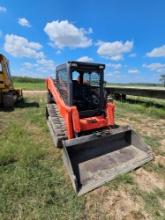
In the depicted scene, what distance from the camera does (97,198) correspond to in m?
2.31

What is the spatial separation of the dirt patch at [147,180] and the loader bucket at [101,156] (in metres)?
0.16

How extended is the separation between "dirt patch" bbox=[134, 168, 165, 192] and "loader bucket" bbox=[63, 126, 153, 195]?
0.16 meters

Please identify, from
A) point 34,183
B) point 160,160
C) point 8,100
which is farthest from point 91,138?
point 8,100

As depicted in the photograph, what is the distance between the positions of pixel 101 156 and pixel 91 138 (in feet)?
1.31

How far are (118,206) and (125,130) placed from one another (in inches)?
66.6

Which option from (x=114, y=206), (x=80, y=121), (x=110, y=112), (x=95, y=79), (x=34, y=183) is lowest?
(x=114, y=206)

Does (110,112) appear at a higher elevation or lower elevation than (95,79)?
lower

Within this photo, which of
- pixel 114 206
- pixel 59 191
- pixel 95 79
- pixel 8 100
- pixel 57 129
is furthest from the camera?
pixel 8 100

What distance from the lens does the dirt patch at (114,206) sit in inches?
80.5

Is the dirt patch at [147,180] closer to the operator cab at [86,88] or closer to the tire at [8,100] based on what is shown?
the operator cab at [86,88]

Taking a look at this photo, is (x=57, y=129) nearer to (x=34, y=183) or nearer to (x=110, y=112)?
(x=110, y=112)

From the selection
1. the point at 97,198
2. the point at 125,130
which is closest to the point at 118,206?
the point at 97,198

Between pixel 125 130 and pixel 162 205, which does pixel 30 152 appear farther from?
pixel 162 205

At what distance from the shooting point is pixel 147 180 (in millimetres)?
2693
